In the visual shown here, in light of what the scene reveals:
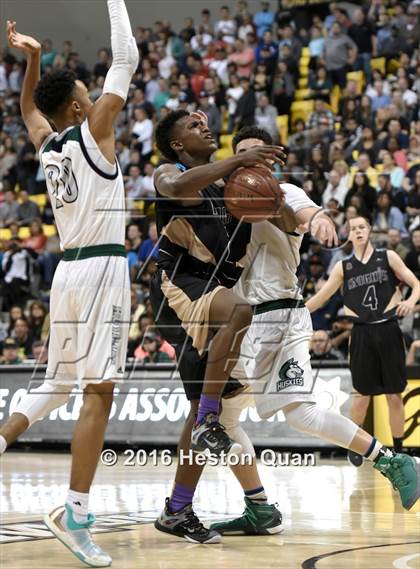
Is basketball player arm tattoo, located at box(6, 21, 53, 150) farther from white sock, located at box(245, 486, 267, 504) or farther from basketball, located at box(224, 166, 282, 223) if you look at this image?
white sock, located at box(245, 486, 267, 504)

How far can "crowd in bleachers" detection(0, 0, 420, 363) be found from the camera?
498 inches

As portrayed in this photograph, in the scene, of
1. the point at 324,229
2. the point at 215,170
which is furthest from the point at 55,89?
the point at 324,229

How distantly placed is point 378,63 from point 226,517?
12.5 metres

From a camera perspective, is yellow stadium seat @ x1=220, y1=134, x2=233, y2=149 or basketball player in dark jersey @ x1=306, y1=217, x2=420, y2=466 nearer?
basketball player in dark jersey @ x1=306, y1=217, x2=420, y2=466

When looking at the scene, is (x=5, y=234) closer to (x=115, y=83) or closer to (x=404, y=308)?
(x=404, y=308)

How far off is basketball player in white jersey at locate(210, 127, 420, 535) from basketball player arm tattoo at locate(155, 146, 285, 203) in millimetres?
421

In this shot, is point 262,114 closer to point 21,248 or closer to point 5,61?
point 21,248

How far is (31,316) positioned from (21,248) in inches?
77.8

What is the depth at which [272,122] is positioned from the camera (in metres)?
16.7

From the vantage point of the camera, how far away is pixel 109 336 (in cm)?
466

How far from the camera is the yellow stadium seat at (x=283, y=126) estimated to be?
16766 millimetres

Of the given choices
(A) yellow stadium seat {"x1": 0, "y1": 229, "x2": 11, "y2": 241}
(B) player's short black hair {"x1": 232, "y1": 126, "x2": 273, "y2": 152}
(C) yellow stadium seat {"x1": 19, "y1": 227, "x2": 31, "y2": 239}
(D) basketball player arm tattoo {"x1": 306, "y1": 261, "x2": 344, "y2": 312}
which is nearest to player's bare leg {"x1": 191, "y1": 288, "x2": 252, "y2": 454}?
(B) player's short black hair {"x1": 232, "y1": 126, "x2": 273, "y2": 152}

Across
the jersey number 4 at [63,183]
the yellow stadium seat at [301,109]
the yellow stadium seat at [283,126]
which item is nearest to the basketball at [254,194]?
the jersey number 4 at [63,183]

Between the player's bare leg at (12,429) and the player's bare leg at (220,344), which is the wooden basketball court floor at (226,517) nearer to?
the player's bare leg at (12,429)
